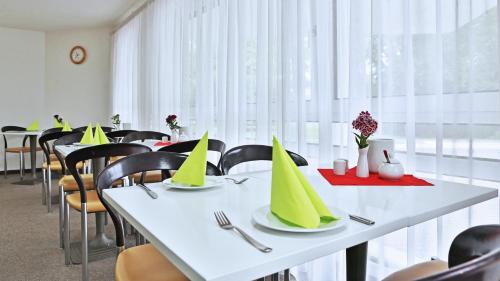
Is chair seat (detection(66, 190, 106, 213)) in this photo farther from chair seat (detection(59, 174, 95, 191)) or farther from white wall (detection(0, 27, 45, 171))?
white wall (detection(0, 27, 45, 171))

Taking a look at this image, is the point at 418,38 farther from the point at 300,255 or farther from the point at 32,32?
the point at 32,32

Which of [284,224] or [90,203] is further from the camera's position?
[90,203]

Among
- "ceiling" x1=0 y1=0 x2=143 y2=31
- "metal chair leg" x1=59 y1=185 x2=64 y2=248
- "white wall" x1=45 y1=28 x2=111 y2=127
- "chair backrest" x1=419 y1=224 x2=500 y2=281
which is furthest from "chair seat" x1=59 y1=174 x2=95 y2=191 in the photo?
"white wall" x1=45 y1=28 x2=111 y2=127

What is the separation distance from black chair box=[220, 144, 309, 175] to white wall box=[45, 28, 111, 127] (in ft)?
18.3

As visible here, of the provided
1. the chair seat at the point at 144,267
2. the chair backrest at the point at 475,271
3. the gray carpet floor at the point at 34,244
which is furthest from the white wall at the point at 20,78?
the chair backrest at the point at 475,271

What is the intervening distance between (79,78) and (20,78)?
0.97 meters

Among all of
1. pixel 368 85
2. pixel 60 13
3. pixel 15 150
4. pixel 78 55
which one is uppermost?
pixel 60 13

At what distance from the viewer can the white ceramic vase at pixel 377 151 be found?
1.46 metres

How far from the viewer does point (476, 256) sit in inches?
29.3

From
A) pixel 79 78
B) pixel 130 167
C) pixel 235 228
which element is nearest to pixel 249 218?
pixel 235 228

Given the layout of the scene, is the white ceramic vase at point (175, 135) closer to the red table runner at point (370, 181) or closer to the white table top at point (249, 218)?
the white table top at point (249, 218)

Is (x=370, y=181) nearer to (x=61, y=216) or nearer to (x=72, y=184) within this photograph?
(x=72, y=184)

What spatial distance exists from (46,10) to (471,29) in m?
5.86

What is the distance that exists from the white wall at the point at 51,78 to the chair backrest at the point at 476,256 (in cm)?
698
